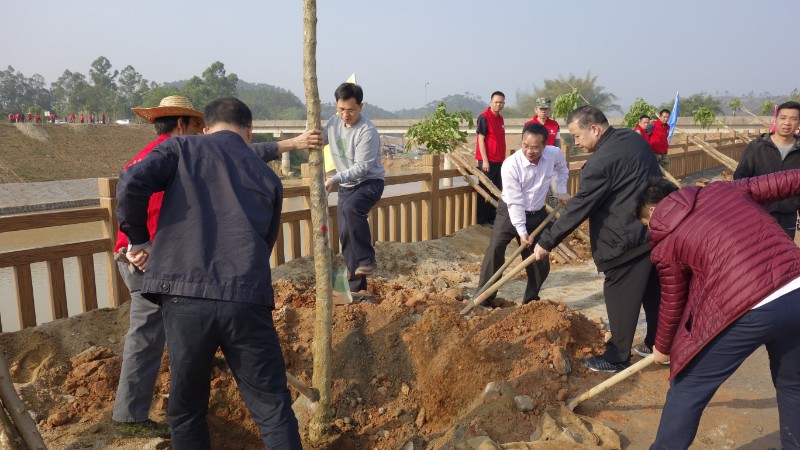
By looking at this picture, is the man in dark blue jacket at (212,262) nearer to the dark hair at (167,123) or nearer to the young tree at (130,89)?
the dark hair at (167,123)

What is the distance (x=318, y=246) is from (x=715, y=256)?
191cm

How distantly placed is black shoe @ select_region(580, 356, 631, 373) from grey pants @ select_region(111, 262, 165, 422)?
2711mm

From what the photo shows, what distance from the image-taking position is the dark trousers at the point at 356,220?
464 cm

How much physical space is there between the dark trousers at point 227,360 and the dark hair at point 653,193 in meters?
1.87

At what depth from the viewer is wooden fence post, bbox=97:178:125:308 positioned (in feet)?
14.6

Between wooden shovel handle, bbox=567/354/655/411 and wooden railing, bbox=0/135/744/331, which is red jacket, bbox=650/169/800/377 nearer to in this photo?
wooden shovel handle, bbox=567/354/655/411

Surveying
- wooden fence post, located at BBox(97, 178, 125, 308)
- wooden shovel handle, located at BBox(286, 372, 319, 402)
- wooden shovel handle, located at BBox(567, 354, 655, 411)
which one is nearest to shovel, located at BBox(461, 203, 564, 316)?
wooden shovel handle, located at BBox(567, 354, 655, 411)

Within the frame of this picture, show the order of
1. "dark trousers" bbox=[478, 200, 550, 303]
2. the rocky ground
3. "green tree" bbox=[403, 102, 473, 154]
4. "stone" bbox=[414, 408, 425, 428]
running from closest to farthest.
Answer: the rocky ground → "stone" bbox=[414, 408, 425, 428] → "dark trousers" bbox=[478, 200, 550, 303] → "green tree" bbox=[403, 102, 473, 154]

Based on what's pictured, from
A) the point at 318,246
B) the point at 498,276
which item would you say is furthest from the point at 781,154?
the point at 318,246

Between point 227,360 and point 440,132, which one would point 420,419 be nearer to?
point 227,360

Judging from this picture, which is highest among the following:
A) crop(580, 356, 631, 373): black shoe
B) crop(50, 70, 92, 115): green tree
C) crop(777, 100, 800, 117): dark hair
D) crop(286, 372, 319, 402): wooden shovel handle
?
crop(50, 70, 92, 115): green tree

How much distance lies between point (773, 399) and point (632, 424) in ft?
3.44

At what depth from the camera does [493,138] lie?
8172 mm

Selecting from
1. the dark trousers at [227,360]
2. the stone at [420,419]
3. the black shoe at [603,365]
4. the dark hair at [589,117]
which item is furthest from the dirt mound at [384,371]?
the dark hair at [589,117]
